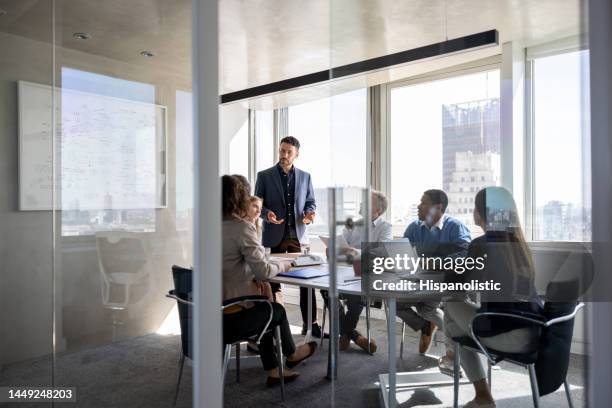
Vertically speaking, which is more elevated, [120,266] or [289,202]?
[289,202]

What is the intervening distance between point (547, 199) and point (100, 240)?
2.06m

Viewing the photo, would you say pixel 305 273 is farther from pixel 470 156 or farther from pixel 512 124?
pixel 512 124

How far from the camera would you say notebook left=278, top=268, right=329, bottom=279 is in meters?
2.84

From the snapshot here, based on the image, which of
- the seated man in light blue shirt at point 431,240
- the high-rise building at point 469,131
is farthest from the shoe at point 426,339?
the high-rise building at point 469,131

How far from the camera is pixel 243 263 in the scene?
269cm

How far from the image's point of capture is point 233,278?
262cm

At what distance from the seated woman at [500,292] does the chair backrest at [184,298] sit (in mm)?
1118

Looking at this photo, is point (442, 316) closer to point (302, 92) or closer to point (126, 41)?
point (126, 41)

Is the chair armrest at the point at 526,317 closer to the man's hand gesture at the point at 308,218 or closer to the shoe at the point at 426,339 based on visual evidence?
the shoe at the point at 426,339

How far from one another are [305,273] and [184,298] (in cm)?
105

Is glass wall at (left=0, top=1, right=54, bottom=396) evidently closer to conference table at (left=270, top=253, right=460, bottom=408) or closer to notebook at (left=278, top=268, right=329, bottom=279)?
Result: notebook at (left=278, top=268, right=329, bottom=279)

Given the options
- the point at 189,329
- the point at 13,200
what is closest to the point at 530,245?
the point at 189,329

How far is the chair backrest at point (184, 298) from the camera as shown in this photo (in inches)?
77.5

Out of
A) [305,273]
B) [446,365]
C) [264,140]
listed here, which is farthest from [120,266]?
[264,140]
